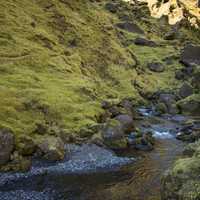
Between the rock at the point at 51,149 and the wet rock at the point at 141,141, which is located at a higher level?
the rock at the point at 51,149

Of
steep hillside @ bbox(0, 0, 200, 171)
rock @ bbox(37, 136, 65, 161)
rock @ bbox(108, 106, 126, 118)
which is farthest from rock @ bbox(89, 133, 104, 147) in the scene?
rock @ bbox(108, 106, 126, 118)

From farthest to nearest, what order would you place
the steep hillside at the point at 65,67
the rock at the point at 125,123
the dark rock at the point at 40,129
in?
the rock at the point at 125,123
the steep hillside at the point at 65,67
the dark rock at the point at 40,129

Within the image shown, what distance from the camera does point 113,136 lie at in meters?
44.3

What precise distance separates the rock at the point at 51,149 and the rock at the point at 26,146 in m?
0.64

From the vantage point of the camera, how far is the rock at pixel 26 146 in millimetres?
37263

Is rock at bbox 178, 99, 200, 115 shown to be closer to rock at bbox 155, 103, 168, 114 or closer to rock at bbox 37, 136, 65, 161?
rock at bbox 155, 103, 168, 114

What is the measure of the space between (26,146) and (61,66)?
29979mm

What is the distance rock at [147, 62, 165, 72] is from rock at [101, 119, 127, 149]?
5434cm

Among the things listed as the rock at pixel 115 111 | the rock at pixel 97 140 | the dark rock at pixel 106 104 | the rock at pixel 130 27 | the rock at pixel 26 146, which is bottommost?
the rock at pixel 97 140

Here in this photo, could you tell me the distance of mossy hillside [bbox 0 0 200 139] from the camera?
4697 centimetres

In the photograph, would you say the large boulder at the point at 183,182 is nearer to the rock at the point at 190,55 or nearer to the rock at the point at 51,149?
the rock at the point at 51,149

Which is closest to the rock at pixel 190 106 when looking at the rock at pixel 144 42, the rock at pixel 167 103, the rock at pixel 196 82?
the rock at pixel 167 103

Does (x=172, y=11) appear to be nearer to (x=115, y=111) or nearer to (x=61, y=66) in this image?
(x=61, y=66)

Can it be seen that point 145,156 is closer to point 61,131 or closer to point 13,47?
point 61,131
